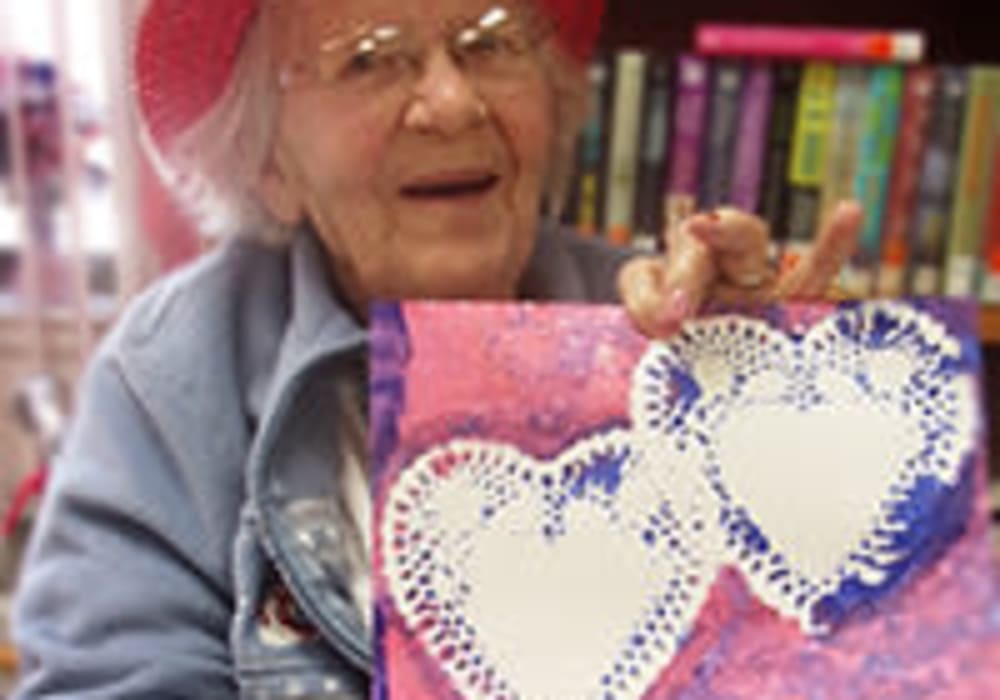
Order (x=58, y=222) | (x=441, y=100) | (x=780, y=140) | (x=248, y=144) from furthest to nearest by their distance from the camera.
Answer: (x=58, y=222) → (x=780, y=140) → (x=248, y=144) → (x=441, y=100)

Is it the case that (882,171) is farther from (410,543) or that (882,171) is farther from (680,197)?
(410,543)

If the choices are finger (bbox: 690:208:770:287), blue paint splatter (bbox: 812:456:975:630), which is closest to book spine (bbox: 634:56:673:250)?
finger (bbox: 690:208:770:287)

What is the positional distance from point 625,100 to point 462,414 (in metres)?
0.48

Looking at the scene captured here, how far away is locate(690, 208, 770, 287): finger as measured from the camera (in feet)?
1.81

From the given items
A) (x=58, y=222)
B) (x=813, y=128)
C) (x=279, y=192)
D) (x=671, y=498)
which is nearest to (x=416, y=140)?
(x=279, y=192)

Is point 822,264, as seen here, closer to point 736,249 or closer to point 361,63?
point 736,249

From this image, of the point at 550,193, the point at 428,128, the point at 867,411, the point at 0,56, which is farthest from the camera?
the point at 0,56

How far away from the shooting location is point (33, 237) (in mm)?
1307

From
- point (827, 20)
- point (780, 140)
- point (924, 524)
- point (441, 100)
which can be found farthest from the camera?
point (827, 20)

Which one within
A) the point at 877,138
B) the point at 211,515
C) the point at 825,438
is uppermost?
the point at 877,138

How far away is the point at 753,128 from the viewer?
0.88 metres

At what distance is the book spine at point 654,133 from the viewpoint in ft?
2.72

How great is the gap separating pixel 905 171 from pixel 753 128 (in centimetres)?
15

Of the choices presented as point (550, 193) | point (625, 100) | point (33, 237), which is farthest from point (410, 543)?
point (33, 237)
